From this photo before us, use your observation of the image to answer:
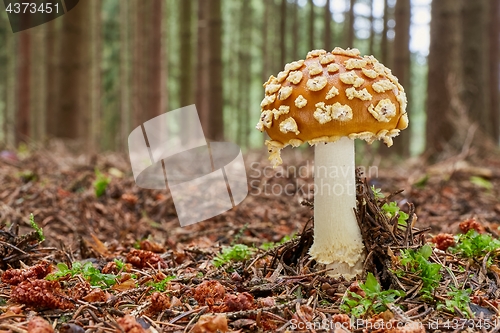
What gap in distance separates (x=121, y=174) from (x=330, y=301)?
380 cm

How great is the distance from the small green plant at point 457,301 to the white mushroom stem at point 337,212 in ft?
1.64

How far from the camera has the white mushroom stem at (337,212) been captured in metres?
2.50

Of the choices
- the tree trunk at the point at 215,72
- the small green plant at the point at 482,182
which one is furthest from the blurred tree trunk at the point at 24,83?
the small green plant at the point at 482,182

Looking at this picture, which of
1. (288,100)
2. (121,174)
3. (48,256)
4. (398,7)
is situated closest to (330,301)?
(288,100)

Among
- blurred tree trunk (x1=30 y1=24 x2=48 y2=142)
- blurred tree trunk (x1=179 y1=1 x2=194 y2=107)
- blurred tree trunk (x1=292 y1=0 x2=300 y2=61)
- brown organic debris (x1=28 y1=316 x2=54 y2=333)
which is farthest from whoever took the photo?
blurred tree trunk (x1=292 y1=0 x2=300 y2=61)

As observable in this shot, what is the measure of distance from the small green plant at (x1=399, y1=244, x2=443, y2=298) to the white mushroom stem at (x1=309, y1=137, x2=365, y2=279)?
258 millimetres

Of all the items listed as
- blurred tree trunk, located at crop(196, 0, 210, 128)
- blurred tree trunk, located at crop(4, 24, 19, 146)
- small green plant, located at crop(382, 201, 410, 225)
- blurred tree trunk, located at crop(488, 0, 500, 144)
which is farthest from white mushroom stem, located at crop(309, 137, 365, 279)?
blurred tree trunk, located at crop(4, 24, 19, 146)

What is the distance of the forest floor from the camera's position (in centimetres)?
199

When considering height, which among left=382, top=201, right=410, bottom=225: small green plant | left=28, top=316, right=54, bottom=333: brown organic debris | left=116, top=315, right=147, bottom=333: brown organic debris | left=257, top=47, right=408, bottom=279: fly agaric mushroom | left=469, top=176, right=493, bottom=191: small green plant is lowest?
left=469, top=176, right=493, bottom=191: small green plant

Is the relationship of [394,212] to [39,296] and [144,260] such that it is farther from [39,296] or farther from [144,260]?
[39,296]

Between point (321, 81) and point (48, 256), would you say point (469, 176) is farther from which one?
point (48, 256)

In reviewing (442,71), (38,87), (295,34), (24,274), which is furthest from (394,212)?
(38,87)

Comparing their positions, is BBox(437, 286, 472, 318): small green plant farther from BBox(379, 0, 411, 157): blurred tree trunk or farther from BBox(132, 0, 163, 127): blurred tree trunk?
BBox(379, 0, 411, 157): blurred tree trunk

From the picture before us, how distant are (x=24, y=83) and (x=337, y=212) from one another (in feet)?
29.5
